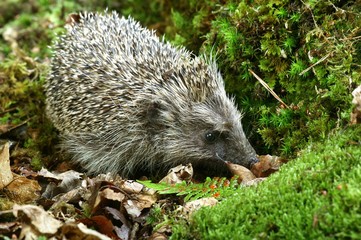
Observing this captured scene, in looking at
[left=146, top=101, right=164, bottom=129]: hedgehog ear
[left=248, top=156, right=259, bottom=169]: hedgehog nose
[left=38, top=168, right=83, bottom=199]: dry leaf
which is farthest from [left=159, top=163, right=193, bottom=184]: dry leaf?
[left=38, top=168, right=83, bottom=199]: dry leaf

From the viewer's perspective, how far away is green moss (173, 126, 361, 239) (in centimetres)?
337

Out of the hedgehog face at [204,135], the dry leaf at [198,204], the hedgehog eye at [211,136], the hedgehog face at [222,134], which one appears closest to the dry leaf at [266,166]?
the hedgehog face at [204,135]

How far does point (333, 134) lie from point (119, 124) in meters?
2.73

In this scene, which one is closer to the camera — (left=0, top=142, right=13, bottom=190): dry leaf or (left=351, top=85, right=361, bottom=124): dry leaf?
(left=351, top=85, right=361, bottom=124): dry leaf

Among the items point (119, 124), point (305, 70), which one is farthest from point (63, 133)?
point (305, 70)

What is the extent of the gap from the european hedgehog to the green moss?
64.5 inches

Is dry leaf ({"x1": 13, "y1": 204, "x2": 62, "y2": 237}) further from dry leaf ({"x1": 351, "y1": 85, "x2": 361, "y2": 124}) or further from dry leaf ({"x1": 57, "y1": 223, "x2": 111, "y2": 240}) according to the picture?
dry leaf ({"x1": 351, "y1": 85, "x2": 361, "y2": 124})

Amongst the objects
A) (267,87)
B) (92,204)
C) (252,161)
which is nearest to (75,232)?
(92,204)

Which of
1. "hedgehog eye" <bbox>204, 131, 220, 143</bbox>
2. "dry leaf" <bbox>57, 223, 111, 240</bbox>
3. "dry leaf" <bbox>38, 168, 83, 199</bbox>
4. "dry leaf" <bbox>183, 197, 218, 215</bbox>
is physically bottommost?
"dry leaf" <bbox>57, 223, 111, 240</bbox>

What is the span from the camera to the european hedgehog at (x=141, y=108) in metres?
6.02

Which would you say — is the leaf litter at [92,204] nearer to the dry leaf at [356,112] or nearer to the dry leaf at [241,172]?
the dry leaf at [241,172]

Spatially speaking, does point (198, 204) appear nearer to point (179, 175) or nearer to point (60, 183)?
point (179, 175)

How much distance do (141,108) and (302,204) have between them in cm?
304

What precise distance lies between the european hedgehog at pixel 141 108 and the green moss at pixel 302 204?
1.64 m
